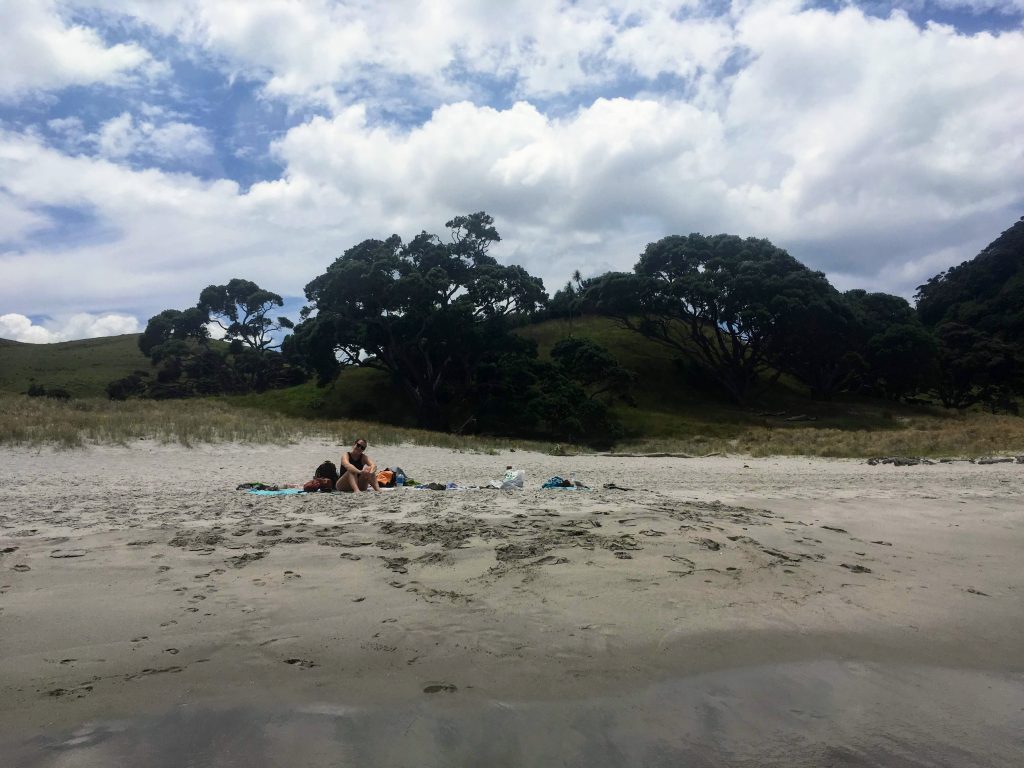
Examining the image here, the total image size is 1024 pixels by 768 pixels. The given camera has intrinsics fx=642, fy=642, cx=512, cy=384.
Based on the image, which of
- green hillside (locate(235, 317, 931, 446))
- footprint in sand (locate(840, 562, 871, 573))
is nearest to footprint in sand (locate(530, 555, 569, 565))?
footprint in sand (locate(840, 562, 871, 573))

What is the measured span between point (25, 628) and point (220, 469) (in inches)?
409

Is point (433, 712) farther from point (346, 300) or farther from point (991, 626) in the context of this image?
point (346, 300)

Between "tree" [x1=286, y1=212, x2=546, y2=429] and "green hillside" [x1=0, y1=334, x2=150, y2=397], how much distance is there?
31.0 meters

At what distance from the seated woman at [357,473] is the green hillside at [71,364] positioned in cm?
5806

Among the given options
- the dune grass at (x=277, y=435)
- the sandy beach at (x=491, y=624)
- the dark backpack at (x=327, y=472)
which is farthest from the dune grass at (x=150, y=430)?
the sandy beach at (x=491, y=624)

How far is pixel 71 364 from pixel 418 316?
1944 inches

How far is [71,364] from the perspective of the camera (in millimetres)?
67750

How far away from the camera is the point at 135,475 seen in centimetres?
1246

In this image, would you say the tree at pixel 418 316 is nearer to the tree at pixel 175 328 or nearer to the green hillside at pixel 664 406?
the green hillside at pixel 664 406

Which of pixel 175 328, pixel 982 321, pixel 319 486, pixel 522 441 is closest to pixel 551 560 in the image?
pixel 319 486

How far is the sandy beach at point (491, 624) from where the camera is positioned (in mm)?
3266

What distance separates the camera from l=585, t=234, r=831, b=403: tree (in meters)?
45.1

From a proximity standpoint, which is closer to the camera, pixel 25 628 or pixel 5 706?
pixel 5 706

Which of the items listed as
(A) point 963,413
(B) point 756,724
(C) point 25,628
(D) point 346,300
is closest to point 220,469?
(C) point 25,628
